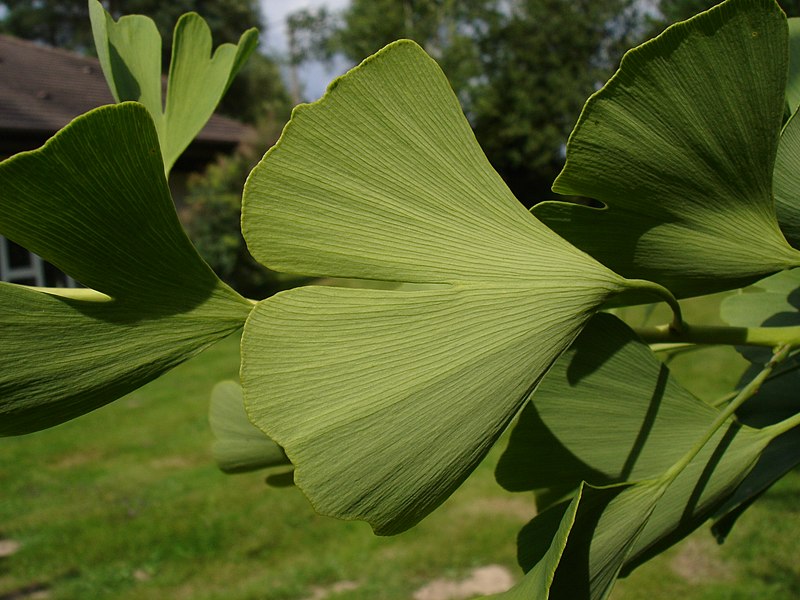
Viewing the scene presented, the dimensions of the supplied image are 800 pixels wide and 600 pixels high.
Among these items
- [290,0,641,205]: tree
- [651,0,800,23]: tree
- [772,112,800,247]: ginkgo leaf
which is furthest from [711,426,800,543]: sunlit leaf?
[290,0,641,205]: tree

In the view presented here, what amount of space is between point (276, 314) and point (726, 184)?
277 mm

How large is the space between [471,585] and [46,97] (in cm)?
821

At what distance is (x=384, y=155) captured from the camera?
0.40 meters

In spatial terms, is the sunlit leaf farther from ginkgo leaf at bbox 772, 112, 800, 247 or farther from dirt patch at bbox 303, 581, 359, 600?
dirt patch at bbox 303, 581, 359, 600

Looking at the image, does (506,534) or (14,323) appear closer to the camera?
(14,323)

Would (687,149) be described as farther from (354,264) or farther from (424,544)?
(424,544)

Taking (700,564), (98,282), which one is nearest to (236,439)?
(98,282)

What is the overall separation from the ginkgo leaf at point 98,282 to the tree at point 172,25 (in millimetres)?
21026

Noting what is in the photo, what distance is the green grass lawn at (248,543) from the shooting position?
3207mm

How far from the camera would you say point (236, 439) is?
26.4 inches

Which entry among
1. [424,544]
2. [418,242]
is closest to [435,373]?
[418,242]

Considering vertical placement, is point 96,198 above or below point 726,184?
above

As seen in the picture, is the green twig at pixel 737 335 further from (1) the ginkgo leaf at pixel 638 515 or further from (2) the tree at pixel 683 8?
(2) the tree at pixel 683 8

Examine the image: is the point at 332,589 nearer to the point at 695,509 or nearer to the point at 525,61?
the point at 695,509
